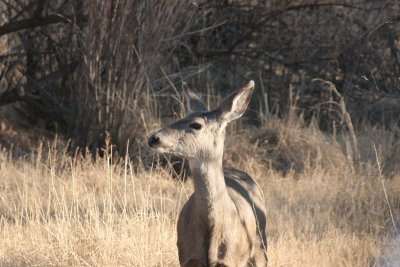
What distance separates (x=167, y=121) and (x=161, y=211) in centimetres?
441

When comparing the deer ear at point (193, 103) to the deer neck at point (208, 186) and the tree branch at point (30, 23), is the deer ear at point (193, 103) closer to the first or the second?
the deer neck at point (208, 186)

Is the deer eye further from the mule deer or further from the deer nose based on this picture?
the deer nose

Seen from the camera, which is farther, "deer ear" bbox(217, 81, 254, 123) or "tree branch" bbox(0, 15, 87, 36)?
"tree branch" bbox(0, 15, 87, 36)

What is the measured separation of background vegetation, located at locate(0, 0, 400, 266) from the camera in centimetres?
784

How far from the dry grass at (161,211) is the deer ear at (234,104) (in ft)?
5.37

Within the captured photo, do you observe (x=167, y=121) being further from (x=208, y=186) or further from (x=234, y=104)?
(x=208, y=186)

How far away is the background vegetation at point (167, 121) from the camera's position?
7836 mm

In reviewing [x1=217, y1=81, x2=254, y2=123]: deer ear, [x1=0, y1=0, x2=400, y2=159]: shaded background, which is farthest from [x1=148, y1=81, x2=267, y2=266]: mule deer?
[x1=0, y1=0, x2=400, y2=159]: shaded background

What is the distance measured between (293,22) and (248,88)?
8285mm

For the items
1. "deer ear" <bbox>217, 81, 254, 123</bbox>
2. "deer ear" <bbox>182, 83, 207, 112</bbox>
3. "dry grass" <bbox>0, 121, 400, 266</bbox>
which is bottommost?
"dry grass" <bbox>0, 121, 400, 266</bbox>

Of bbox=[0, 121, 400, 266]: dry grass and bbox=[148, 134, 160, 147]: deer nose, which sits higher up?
bbox=[148, 134, 160, 147]: deer nose

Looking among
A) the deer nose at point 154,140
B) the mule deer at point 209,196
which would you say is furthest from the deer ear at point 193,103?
the deer nose at point 154,140

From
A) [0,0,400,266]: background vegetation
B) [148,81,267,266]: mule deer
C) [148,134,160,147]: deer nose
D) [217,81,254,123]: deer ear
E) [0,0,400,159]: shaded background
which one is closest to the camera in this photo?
[148,134,160,147]: deer nose

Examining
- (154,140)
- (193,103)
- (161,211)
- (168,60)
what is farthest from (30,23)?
(154,140)
